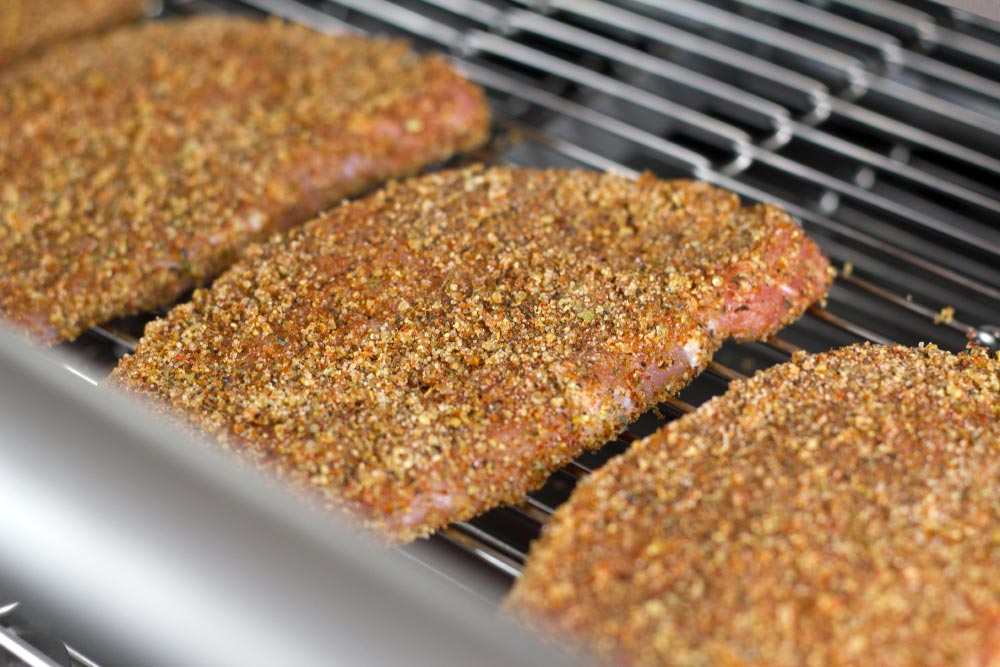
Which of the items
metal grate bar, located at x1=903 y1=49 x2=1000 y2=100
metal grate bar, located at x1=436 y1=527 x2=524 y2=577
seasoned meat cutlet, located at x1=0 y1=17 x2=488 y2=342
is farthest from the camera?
metal grate bar, located at x1=903 y1=49 x2=1000 y2=100

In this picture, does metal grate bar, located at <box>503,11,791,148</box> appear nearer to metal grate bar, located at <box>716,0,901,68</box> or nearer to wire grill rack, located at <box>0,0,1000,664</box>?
wire grill rack, located at <box>0,0,1000,664</box>

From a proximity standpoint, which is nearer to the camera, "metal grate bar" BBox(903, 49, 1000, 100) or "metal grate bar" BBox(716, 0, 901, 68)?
"metal grate bar" BBox(903, 49, 1000, 100)

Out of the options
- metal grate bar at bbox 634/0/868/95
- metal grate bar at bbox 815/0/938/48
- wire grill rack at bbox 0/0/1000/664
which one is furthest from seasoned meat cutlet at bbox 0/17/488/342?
metal grate bar at bbox 815/0/938/48

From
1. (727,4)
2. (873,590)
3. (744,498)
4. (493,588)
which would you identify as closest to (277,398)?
(493,588)

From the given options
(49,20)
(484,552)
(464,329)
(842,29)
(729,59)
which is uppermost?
(842,29)

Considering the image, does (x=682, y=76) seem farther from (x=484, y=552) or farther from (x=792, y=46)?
(x=484, y=552)

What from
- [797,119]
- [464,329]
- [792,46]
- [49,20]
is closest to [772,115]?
[797,119]

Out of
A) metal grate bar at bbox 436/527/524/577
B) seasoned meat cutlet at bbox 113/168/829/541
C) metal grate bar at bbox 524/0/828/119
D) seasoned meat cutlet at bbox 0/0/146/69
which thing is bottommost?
metal grate bar at bbox 436/527/524/577
